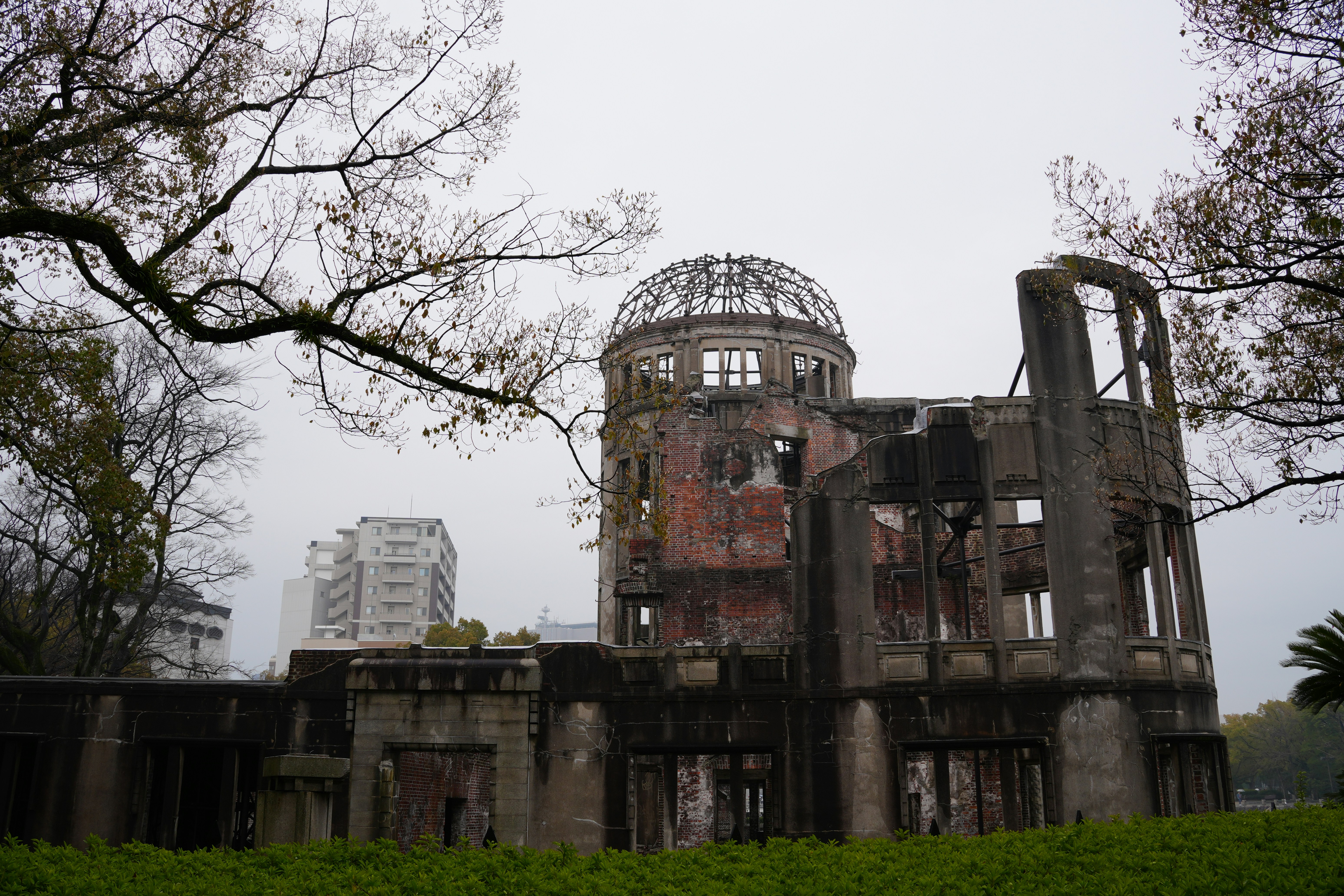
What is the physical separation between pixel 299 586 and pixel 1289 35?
114552mm

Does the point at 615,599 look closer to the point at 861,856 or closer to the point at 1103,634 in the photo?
the point at 1103,634

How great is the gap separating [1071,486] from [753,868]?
473 inches

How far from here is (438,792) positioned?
1014 inches

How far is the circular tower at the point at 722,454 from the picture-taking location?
24812mm

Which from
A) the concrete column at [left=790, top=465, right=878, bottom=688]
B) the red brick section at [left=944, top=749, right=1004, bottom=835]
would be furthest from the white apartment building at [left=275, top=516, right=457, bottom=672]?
the concrete column at [left=790, top=465, right=878, bottom=688]

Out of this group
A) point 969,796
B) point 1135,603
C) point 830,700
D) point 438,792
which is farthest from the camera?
point 438,792

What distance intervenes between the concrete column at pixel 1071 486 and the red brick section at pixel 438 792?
13.5 metres

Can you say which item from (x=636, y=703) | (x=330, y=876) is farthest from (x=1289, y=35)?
(x=636, y=703)

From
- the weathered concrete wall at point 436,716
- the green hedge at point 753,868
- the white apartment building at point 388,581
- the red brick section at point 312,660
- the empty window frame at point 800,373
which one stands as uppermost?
the white apartment building at point 388,581

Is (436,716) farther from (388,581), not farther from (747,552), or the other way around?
(388,581)

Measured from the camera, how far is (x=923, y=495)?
18141 mm

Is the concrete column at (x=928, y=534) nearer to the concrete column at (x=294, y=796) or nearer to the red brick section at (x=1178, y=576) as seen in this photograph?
the red brick section at (x=1178, y=576)

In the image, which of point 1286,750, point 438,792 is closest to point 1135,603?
point 438,792

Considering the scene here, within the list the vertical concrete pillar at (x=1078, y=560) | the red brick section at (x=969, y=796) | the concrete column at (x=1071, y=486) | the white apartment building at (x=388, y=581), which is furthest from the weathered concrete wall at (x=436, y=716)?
the white apartment building at (x=388, y=581)
